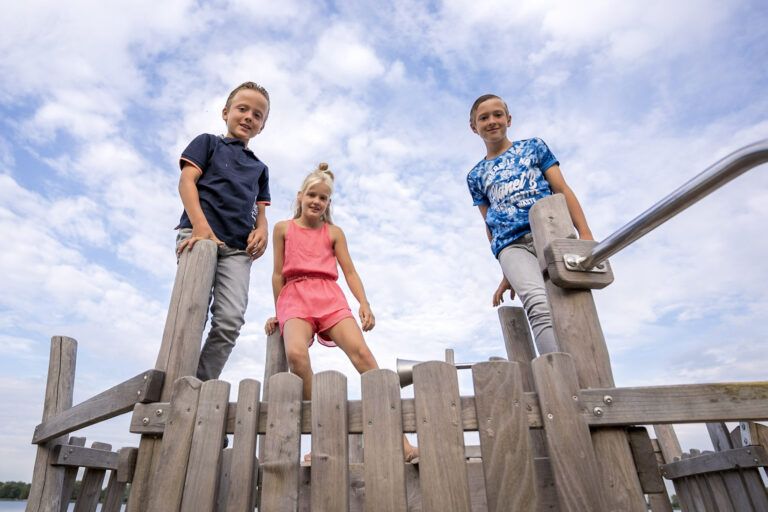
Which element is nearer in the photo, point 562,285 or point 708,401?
point 708,401

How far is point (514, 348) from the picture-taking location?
329cm

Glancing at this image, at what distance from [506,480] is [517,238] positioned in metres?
1.87

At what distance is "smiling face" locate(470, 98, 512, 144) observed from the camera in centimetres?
400

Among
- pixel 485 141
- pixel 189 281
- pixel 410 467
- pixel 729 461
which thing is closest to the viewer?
pixel 410 467

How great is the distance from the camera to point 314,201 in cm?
382

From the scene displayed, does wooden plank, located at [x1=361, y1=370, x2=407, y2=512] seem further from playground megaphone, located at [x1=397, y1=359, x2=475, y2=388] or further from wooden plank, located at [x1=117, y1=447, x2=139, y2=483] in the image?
wooden plank, located at [x1=117, y1=447, x2=139, y2=483]

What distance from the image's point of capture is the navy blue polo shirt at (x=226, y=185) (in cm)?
342

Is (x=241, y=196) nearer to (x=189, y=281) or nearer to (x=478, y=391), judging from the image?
(x=189, y=281)

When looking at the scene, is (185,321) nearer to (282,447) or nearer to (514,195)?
(282,447)

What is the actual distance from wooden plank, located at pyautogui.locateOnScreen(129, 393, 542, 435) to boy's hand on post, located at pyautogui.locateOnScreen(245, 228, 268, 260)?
133cm

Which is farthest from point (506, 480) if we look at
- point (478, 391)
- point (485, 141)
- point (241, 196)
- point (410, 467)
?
point (485, 141)

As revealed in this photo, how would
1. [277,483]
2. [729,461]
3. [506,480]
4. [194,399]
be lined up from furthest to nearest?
[729,461]
[194,399]
[277,483]
[506,480]

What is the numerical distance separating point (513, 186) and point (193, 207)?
7.53 feet

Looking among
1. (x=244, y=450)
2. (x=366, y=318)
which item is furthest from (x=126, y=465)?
(x=366, y=318)
